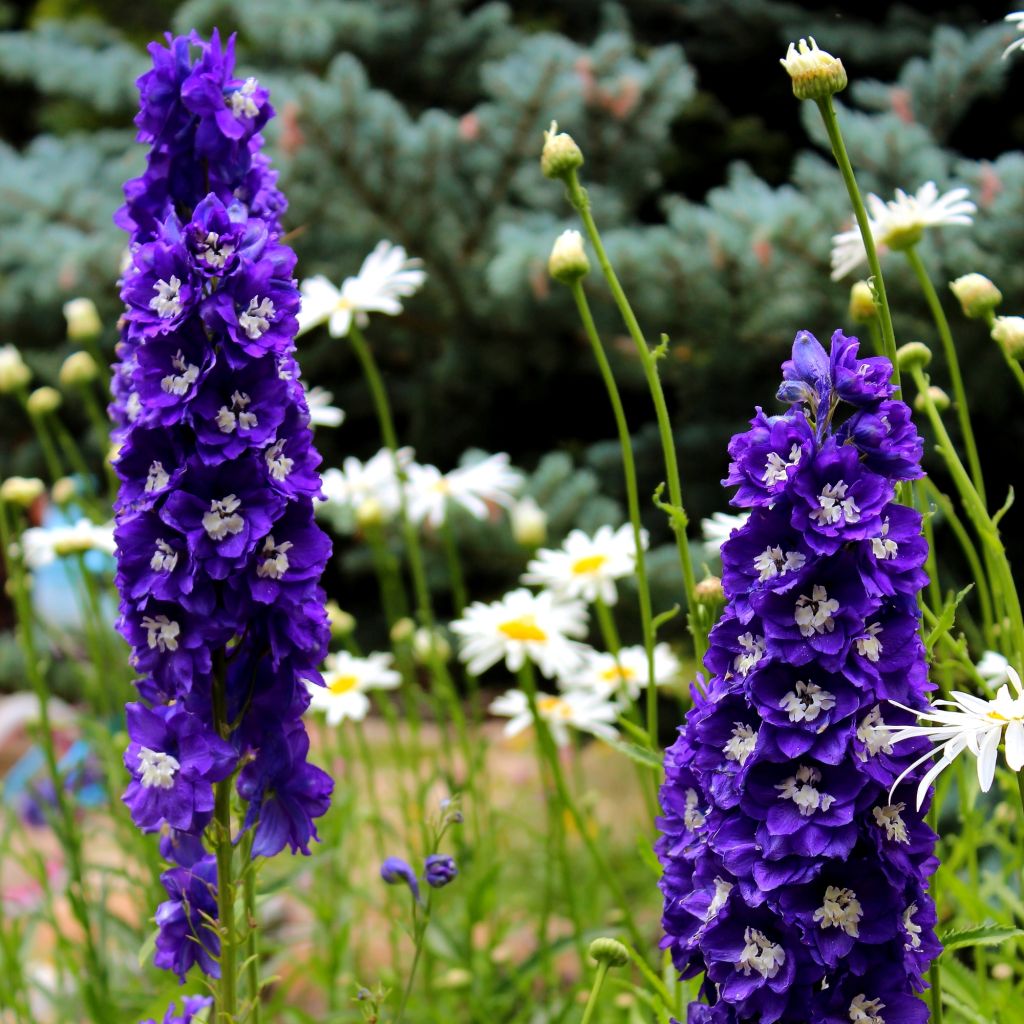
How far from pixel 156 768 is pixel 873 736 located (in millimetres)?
644

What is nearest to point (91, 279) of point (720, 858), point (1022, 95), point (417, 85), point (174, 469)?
point (417, 85)

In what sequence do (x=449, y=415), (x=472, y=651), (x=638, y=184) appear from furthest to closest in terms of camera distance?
(x=449, y=415)
(x=638, y=184)
(x=472, y=651)

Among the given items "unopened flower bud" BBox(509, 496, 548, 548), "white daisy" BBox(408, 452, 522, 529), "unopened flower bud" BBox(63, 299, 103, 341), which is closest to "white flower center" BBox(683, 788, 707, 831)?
"unopened flower bud" BBox(509, 496, 548, 548)

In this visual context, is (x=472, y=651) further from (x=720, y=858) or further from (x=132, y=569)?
(x=720, y=858)

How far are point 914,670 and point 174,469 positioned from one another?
657 mm

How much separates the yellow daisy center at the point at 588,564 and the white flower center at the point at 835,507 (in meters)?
1.22

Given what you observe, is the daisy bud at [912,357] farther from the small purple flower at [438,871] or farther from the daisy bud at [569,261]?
the small purple flower at [438,871]

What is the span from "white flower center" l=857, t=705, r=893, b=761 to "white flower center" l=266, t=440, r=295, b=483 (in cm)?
54

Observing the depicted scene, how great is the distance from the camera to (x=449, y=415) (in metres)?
4.70

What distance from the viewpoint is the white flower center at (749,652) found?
1.02 meters

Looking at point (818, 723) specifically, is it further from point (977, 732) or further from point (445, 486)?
point (445, 486)

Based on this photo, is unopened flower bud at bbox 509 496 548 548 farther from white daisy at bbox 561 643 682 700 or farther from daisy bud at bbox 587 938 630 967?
daisy bud at bbox 587 938 630 967

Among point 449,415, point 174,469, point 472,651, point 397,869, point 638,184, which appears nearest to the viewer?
point 174,469

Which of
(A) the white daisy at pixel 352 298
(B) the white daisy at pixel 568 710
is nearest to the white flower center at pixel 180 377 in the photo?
(A) the white daisy at pixel 352 298
